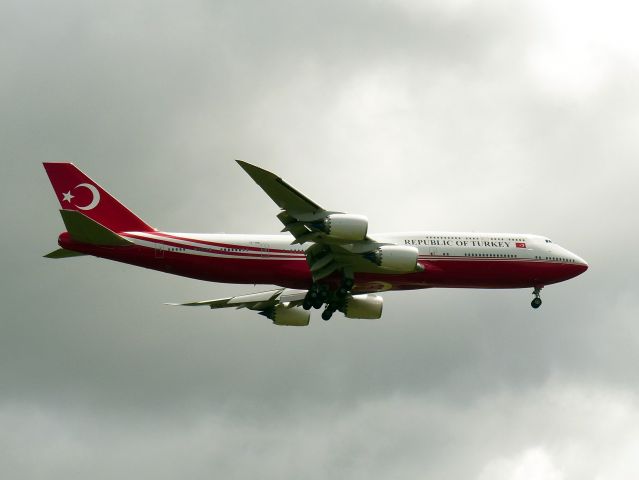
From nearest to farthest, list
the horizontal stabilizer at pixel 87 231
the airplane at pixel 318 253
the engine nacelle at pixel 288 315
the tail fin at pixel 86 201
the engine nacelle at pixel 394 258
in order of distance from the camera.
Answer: the horizontal stabilizer at pixel 87 231 → the airplane at pixel 318 253 → the engine nacelle at pixel 394 258 → the tail fin at pixel 86 201 → the engine nacelle at pixel 288 315

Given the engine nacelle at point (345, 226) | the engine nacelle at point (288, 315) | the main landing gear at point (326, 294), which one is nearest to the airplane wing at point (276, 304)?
the engine nacelle at point (288, 315)

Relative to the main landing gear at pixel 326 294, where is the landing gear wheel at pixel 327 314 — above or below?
below

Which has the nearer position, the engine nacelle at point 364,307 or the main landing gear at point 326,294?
the main landing gear at point 326,294

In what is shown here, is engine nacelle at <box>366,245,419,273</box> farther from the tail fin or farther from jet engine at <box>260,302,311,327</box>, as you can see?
the tail fin

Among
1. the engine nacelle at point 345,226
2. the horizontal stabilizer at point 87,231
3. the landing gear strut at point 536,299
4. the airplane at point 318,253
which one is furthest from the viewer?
the landing gear strut at point 536,299

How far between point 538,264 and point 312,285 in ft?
43.2

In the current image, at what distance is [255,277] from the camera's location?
58250mm

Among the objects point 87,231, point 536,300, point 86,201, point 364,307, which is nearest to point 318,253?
point 364,307

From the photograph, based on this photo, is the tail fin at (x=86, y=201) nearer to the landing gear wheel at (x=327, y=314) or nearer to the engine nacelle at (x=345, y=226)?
the landing gear wheel at (x=327, y=314)

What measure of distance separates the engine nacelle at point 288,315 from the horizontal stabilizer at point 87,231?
13.4 metres

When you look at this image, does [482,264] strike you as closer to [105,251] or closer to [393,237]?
[393,237]

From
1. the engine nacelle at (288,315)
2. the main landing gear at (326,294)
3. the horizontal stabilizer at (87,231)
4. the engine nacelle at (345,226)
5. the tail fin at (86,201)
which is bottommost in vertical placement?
the engine nacelle at (288,315)

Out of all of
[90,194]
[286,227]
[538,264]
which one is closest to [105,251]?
[90,194]

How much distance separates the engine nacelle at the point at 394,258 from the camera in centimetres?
5625
